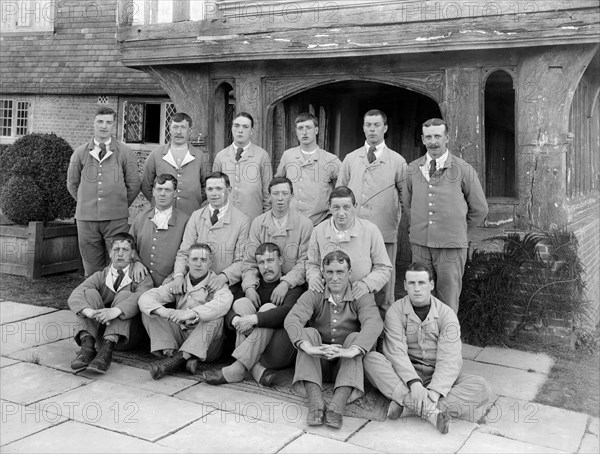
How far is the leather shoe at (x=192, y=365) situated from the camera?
19.0ft

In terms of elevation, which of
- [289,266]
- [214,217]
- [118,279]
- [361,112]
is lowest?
[118,279]

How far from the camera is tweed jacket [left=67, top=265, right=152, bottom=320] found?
6012mm

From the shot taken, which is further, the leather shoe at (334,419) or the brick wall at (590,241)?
the brick wall at (590,241)

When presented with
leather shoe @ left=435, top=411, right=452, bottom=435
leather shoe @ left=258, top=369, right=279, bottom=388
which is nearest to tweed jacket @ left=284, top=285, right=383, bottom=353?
leather shoe @ left=258, top=369, right=279, bottom=388

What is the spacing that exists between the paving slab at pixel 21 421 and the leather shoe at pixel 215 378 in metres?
1.21

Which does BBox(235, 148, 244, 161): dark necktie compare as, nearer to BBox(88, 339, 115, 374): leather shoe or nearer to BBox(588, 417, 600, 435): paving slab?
BBox(88, 339, 115, 374): leather shoe

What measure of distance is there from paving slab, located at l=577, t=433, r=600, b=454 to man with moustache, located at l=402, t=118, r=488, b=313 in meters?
1.71

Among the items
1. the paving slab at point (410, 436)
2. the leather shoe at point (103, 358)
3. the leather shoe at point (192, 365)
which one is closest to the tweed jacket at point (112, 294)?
the leather shoe at point (103, 358)

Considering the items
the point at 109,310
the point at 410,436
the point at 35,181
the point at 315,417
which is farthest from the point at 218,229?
the point at 35,181

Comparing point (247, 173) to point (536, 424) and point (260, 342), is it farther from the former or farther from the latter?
point (536, 424)

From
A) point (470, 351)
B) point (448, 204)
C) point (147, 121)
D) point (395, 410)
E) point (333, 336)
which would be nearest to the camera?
point (395, 410)

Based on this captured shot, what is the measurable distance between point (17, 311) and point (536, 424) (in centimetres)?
608

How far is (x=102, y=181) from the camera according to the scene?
7.23 m

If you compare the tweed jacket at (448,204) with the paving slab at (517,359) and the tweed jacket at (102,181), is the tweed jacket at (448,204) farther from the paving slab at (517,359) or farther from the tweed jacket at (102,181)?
the tweed jacket at (102,181)
